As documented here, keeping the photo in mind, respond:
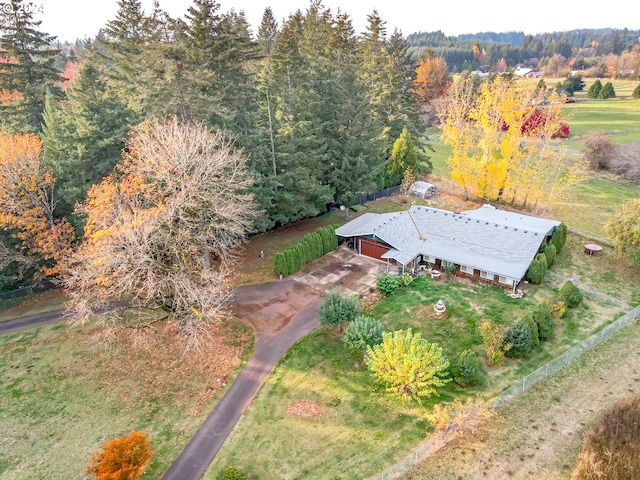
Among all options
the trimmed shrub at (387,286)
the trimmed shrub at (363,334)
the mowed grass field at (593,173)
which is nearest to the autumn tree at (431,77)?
the mowed grass field at (593,173)

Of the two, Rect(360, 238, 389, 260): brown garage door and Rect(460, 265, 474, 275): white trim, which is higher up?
Rect(360, 238, 389, 260): brown garage door

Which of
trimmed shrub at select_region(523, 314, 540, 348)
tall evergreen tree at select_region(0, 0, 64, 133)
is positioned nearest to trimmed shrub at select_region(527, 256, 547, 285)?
trimmed shrub at select_region(523, 314, 540, 348)

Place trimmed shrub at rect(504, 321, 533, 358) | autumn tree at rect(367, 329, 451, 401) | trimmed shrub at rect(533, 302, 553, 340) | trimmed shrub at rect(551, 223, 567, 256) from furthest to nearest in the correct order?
1. trimmed shrub at rect(551, 223, 567, 256)
2. trimmed shrub at rect(533, 302, 553, 340)
3. trimmed shrub at rect(504, 321, 533, 358)
4. autumn tree at rect(367, 329, 451, 401)

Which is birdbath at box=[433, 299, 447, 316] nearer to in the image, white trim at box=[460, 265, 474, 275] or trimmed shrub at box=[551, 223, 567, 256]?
white trim at box=[460, 265, 474, 275]

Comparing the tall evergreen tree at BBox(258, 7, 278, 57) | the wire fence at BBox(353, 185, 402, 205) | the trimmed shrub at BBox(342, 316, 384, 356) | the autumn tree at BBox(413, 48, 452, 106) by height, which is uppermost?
the tall evergreen tree at BBox(258, 7, 278, 57)

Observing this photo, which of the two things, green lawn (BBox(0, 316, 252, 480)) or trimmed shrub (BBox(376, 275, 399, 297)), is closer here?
green lawn (BBox(0, 316, 252, 480))

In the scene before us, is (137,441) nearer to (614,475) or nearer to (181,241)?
(181,241)

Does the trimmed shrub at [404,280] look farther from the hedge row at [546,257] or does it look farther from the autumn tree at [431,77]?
the autumn tree at [431,77]
